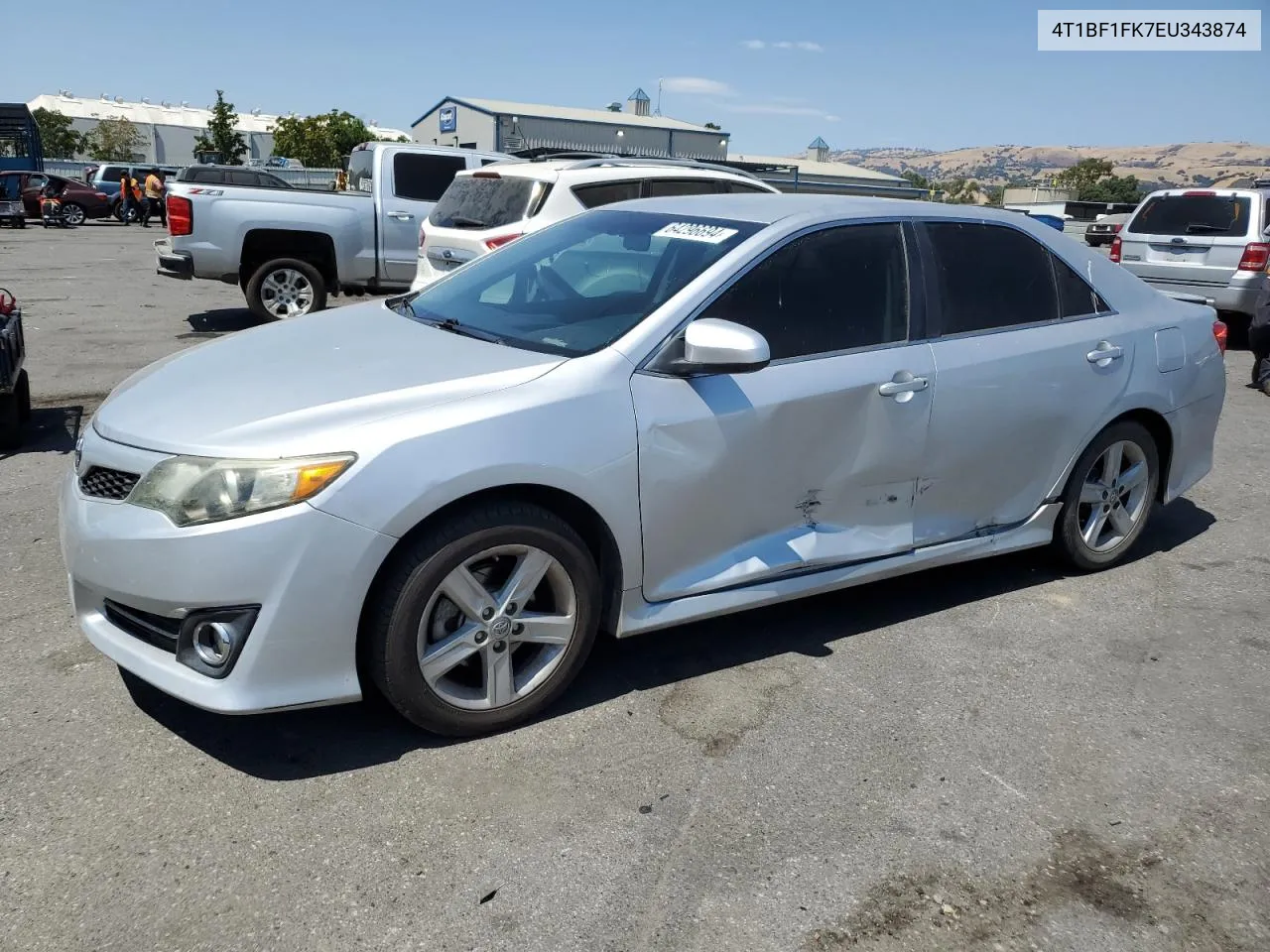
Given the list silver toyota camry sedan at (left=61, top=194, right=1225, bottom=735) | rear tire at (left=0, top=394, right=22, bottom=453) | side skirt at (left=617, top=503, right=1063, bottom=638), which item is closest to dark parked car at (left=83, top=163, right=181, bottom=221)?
rear tire at (left=0, top=394, right=22, bottom=453)

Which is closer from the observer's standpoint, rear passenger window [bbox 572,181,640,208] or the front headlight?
the front headlight

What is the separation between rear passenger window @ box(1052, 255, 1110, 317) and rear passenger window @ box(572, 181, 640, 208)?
4537mm

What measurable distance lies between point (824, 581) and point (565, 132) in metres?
48.6

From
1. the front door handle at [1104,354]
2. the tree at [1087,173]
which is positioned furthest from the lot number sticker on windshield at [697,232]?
the tree at [1087,173]

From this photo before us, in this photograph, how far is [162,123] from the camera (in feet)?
369

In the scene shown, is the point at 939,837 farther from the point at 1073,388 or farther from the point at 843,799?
the point at 1073,388

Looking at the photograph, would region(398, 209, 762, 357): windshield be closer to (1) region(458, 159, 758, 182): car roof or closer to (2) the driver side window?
(2) the driver side window

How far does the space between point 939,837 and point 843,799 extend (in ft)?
0.96

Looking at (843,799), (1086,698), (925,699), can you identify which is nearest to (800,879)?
(843,799)

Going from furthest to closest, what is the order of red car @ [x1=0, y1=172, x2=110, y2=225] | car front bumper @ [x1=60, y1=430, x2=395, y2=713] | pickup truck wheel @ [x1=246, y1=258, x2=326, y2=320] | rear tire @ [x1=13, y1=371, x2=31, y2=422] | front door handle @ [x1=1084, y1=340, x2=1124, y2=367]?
1. red car @ [x1=0, y1=172, x2=110, y2=225]
2. pickup truck wheel @ [x1=246, y1=258, x2=326, y2=320]
3. rear tire @ [x1=13, y1=371, x2=31, y2=422]
4. front door handle @ [x1=1084, y1=340, x2=1124, y2=367]
5. car front bumper @ [x1=60, y1=430, x2=395, y2=713]

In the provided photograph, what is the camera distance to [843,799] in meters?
3.14

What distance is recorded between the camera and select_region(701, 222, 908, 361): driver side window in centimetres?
376

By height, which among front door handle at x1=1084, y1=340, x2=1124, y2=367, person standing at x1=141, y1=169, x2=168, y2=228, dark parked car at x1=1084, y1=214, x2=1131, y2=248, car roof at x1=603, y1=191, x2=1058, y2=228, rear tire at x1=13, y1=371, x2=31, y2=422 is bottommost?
rear tire at x1=13, y1=371, x2=31, y2=422

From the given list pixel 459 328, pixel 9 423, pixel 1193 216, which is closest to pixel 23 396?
pixel 9 423
